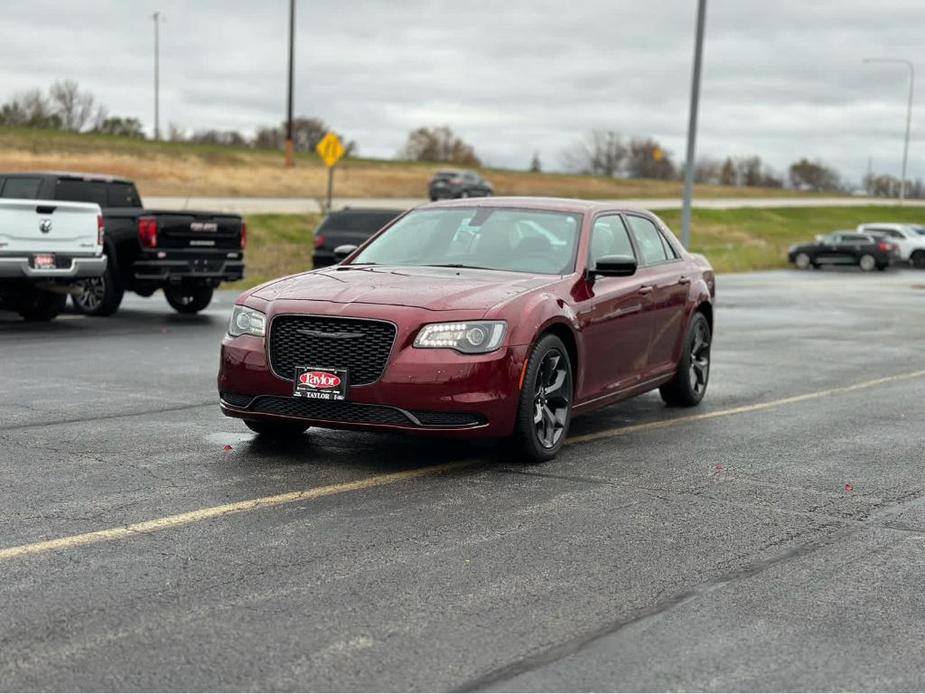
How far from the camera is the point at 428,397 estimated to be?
7.48 m

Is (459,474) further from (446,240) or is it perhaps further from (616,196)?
(616,196)

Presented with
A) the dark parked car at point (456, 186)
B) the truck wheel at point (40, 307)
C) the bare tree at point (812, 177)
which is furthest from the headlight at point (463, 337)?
the bare tree at point (812, 177)

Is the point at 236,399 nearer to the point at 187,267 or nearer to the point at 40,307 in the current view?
the point at 187,267

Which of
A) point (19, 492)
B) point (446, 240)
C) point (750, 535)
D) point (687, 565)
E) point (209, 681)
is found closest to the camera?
point (209, 681)

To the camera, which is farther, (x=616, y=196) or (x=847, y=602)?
(x=616, y=196)

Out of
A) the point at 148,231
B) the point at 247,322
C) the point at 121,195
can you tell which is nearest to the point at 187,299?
the point at 121,195

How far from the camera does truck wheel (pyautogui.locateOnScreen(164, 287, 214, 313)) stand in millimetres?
19594

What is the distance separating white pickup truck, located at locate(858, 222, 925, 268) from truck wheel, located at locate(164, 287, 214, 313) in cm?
3634

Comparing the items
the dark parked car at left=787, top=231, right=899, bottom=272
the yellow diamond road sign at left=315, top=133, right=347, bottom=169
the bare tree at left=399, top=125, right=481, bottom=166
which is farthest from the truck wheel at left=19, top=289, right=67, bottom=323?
the bare tree at left=399, top=125, right=481, bottom=166

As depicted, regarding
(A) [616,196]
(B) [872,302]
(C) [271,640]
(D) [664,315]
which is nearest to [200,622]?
(C) [271,640]

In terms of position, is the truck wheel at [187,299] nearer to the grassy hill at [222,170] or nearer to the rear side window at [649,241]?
the rear side window at [649,241]

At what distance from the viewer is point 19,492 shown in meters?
6.87

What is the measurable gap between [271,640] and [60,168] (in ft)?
173

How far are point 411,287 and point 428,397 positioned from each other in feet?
2.84
